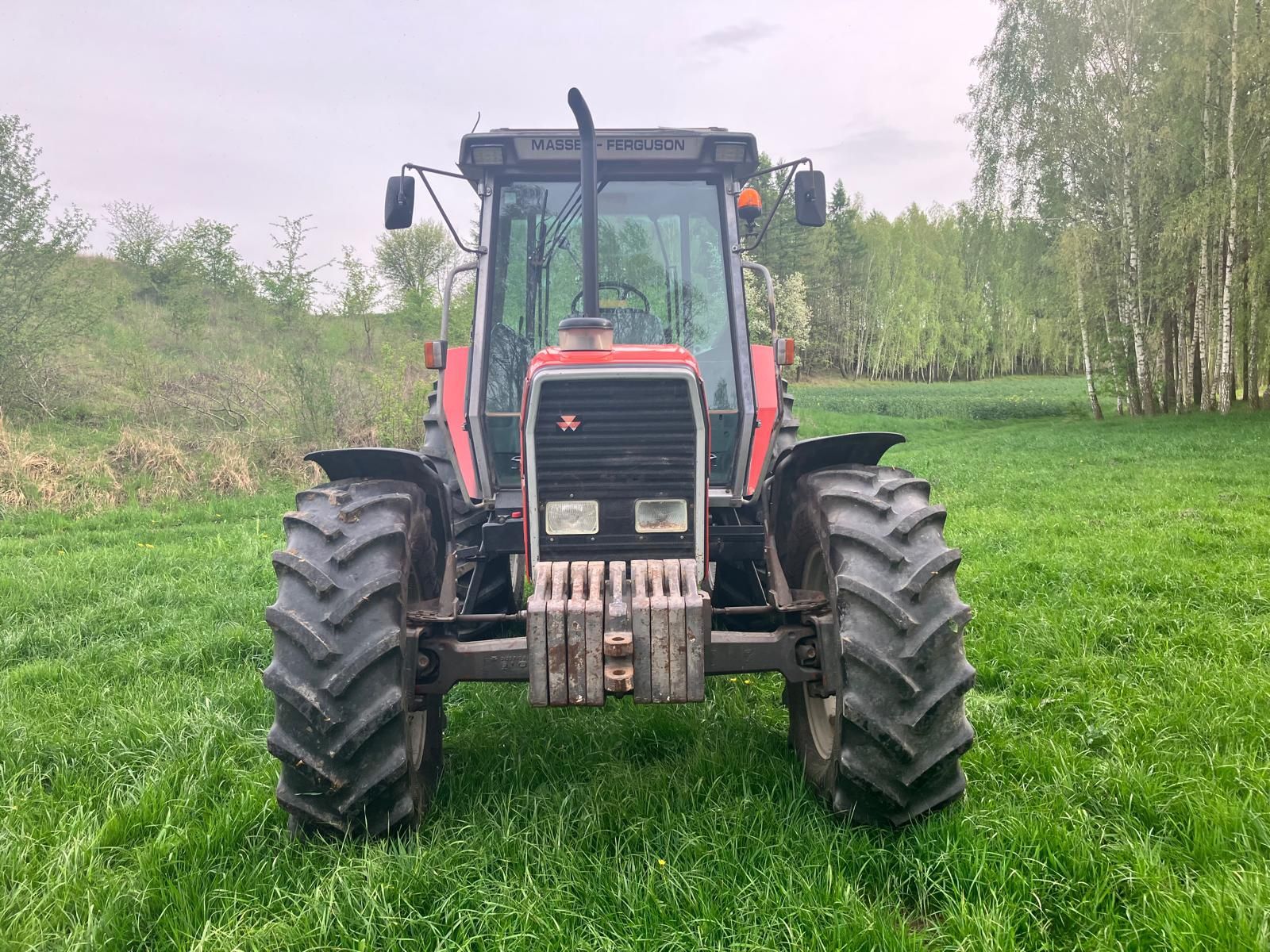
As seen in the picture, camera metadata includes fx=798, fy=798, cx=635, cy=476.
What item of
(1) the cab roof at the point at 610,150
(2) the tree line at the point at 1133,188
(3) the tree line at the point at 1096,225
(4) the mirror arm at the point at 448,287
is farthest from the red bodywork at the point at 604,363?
(2) the tree line at the point at 1133,188

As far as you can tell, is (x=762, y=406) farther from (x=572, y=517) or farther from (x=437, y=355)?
(x=437, y=355)

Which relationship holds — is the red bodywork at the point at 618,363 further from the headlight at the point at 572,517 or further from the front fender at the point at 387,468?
the front fender at the point at 387,468

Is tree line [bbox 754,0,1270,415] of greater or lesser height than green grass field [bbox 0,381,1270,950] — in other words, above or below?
above

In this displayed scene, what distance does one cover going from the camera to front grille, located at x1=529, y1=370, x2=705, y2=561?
2.91 metres

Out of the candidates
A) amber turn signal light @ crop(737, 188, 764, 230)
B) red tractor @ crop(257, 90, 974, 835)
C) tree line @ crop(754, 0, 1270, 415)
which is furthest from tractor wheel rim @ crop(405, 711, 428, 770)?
tree line @ crop(754, 0, 1270, 415)

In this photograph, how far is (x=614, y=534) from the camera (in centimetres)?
296

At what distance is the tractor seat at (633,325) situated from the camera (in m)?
3.92

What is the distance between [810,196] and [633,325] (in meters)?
1.04

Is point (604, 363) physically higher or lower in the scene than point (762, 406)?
higher

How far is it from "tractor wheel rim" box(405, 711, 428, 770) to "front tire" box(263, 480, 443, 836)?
5cm

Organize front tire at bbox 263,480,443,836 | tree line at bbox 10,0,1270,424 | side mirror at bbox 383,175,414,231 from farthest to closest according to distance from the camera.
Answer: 1. tree line at bbox 10,0,1270,424
2. side mirror at bbox 383,175,414,231
3. front tire at bbox 263,480,443,836

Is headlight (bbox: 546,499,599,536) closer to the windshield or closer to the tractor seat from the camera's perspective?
the windshield

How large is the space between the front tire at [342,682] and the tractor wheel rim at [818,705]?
1.48 metres

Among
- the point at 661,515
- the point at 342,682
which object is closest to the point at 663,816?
the point at 661,515
